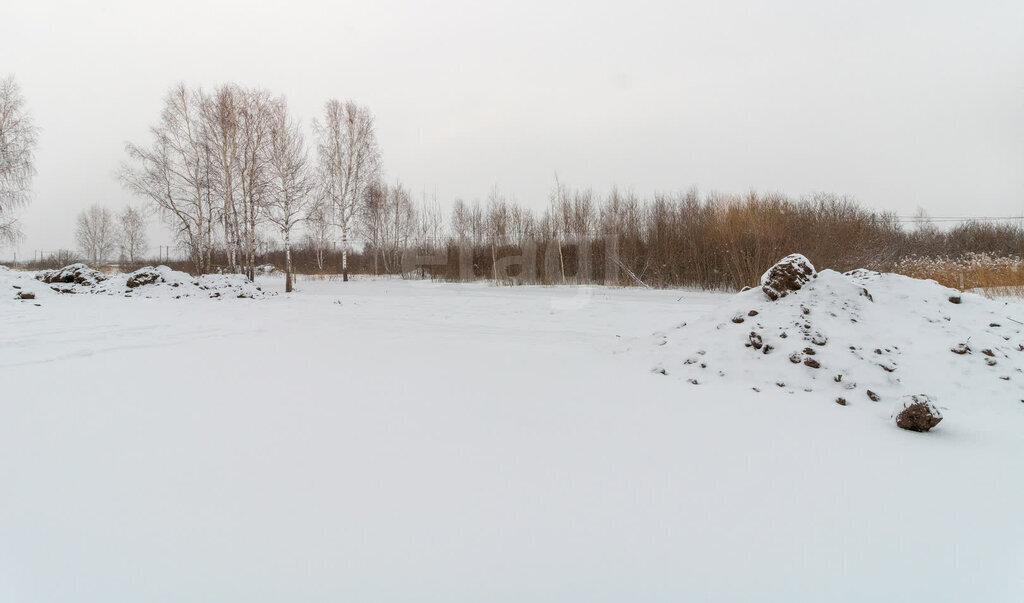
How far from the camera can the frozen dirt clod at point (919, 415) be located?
2.68 m

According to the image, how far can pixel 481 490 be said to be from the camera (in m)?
1.92

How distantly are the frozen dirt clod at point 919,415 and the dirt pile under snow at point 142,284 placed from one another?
13.3 m

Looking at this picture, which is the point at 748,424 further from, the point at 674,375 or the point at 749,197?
the point at 749,197

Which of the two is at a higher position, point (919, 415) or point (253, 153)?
point (253, 153)

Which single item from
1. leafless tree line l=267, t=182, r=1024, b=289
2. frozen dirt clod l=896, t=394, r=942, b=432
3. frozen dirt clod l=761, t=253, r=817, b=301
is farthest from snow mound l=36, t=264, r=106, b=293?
frozen dirt clod l=896, t=394, r=942, b=432

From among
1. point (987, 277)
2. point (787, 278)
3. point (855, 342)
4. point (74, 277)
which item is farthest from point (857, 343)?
point (74, 277)

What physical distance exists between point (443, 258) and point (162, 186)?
14.6 meters

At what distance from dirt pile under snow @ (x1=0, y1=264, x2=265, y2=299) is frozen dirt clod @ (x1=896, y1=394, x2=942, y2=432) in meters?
13.3

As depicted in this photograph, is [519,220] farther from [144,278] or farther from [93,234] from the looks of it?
[93,234]

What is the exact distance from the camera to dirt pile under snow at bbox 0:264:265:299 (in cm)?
1102

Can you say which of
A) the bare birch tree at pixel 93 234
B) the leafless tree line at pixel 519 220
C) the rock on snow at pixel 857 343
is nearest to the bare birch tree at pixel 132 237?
the bare birch tree at pixel 93 234

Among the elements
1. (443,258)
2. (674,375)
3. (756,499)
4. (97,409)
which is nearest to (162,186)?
(443,258)

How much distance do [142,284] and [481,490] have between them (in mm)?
13961

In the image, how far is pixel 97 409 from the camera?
2.78 meters
